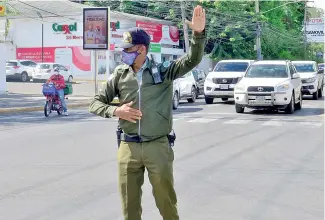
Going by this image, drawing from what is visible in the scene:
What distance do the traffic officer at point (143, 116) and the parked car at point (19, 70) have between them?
138 ft

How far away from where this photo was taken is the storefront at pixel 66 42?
50.2m

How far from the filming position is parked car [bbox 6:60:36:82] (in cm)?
4553

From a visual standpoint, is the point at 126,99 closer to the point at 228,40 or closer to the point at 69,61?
the point at 69,61

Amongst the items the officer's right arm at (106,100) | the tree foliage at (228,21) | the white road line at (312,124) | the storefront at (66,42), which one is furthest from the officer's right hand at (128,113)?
the tree foliage at (228,21)

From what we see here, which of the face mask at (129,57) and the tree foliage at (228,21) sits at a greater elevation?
the tree foliage at (228,21)

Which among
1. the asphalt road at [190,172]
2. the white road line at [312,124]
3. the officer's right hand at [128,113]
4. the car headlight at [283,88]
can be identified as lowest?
the asphalt road at [190,172]

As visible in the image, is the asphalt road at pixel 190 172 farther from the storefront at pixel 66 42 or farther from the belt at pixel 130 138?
the storefront at pixel 66 42

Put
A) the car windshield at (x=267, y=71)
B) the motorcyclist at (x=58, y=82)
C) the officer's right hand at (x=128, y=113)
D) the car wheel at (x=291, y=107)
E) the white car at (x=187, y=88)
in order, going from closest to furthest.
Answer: the officer's right hand at (x=128, y=113)
the motorcyclist at (x=58, y=82)
the car wheel at (x=291, y=107)
the car windshield at (x=267, y=71)
the white car at (x=187, y=88)

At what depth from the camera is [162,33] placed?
55.0 m

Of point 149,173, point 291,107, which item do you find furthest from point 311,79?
point 149,173

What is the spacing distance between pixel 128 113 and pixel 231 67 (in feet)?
76.1

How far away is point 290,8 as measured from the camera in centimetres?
7225

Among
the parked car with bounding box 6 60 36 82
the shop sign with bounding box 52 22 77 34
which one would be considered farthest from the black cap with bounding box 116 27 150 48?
the shop sign with bounding box 52 22 77 34

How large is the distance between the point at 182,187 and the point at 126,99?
141 inches
